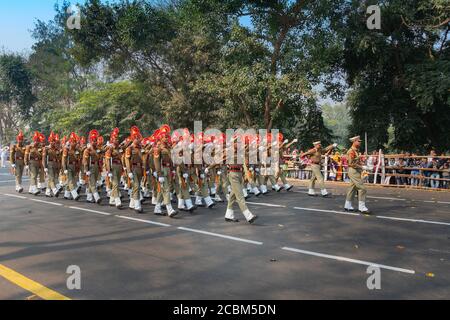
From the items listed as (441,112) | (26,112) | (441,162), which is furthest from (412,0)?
(26,112)

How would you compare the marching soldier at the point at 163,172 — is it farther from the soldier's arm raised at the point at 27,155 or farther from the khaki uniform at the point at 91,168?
the soldier's arm raised at the point at 27,155

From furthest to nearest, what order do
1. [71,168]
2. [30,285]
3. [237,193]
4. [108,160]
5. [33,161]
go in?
[33,161], [71,168], [108,160], [237,193], [30,285]

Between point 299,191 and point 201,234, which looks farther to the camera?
point 299,191

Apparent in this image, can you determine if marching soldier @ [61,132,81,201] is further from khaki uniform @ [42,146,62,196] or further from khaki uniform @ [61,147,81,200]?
khaki uniform @ [42,146,62,196]

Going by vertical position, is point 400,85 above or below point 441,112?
above

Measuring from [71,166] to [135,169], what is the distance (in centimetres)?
359

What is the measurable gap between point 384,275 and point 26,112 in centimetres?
4862

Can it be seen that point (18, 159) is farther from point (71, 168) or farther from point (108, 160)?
point (108, 160)

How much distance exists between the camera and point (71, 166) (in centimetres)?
1417

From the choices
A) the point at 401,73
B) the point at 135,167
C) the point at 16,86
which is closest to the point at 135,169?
the point at 135,167

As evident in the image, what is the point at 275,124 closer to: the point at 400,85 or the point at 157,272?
the point at 400,85

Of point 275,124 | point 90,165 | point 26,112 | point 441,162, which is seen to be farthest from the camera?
point 26,112

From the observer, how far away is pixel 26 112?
4797 cm

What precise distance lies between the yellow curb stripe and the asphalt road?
6cm
